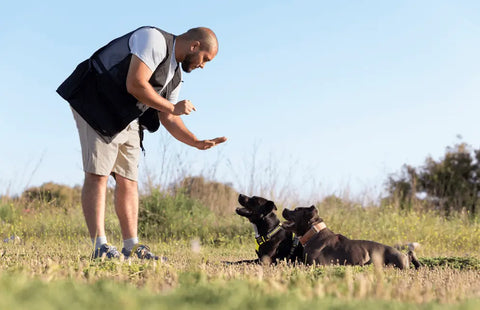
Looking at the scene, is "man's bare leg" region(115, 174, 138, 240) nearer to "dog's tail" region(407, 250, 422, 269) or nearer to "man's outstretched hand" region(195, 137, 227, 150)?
"man's outstretched hand" region(195, 137, 227, 150)

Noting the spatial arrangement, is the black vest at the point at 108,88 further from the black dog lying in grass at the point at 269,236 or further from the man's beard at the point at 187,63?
the black dog lying in grass at the point at 269,236

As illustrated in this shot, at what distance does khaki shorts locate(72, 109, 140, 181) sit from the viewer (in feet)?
18.2

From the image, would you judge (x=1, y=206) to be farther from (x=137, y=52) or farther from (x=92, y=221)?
(x=137, y=52)

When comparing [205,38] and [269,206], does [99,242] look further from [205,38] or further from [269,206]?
[205,38]

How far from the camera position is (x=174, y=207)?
9.97 metres

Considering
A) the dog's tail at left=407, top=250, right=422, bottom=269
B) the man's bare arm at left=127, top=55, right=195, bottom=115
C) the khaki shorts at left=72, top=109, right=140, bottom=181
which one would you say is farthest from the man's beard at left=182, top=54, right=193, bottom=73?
the dog's tail at left=407, top=250, right=422, bottom=269

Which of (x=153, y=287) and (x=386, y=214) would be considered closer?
(x=153, y=287)

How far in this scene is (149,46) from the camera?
5.22 meters

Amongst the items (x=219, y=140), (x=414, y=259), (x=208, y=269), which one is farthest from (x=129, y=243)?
(x=414, y=259)

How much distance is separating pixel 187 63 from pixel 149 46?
491 mm

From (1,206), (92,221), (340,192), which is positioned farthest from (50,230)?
(340,192)

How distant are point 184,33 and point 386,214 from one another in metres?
7.69

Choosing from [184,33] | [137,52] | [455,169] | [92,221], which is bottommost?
[92,221]

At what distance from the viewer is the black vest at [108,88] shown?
543cm
